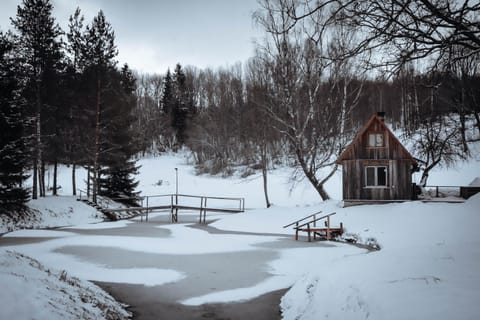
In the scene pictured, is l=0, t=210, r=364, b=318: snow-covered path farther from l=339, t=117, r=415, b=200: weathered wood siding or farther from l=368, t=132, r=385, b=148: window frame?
l=368, t=132, r=385, b=148: window frame

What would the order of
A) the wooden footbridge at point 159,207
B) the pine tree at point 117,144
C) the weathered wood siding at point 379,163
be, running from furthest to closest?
1. the pine tree at point 117,144
2. the wooden footbridge at point 159,207
3. the weathered wood siding at point 379,163

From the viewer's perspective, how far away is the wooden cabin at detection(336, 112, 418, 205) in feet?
72.9

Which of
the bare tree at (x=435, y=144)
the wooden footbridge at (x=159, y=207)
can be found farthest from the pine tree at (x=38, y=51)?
the bare tree at (x=435, y=144)

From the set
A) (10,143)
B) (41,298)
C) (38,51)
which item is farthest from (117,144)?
(41,298)

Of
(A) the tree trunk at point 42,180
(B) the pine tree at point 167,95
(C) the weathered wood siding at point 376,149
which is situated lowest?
(A) the tree trunk at point 42,180

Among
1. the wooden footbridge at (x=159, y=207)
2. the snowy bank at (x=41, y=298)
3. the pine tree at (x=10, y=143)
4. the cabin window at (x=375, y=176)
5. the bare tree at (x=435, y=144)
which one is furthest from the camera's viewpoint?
the wooden footbridge at (x=159, y=207)

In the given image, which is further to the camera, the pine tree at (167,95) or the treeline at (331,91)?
the pine tree at (167,95)

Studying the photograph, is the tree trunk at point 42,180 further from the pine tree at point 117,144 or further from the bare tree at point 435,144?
the bare tree at point 435,144

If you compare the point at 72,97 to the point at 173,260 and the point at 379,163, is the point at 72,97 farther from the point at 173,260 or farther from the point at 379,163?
the point at 379,163

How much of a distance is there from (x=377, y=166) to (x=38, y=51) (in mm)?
26738

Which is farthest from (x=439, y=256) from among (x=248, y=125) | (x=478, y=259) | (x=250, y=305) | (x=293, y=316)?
(x=248, y=125)

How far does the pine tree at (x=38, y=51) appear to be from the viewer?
25.2 metres

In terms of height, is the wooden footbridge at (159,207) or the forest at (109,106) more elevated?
the forest at (109,106)

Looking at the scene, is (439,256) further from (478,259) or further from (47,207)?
(47,207)
